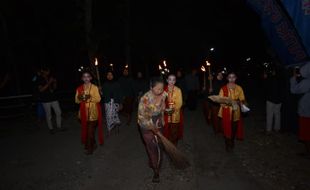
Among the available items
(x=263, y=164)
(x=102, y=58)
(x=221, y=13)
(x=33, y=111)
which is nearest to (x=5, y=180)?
(x=263, y=164)

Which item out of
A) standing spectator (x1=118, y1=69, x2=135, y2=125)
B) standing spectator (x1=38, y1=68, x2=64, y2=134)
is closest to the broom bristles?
standing spectator (x1=38, y1=68, x2=64, y2=134)

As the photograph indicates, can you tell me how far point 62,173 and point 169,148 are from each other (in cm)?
247

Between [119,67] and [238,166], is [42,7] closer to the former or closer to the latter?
[119,67]

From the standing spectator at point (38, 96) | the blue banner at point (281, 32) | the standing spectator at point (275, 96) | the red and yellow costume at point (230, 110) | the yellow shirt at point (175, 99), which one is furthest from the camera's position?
the standing spectator at point (38, 96)

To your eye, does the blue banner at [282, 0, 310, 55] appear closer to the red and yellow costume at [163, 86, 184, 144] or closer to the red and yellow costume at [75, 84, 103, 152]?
the red and yellow costume at [163, 86, 184, 144]

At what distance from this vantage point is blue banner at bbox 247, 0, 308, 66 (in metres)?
8.79

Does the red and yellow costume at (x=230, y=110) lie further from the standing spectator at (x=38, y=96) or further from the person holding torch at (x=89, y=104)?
the standing spectator at (x=38, y=96)

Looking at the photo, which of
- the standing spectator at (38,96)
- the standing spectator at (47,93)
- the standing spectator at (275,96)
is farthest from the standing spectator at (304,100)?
the standing spectator at (38,96)

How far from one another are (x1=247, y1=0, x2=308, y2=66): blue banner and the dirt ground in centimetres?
226

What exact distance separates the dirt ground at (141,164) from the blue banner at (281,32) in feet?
7.40

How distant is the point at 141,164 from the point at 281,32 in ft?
16.6

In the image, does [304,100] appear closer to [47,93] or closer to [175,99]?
[175,99]

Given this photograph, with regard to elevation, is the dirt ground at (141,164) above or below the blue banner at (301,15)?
below

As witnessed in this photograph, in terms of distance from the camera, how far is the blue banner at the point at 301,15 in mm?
8180
